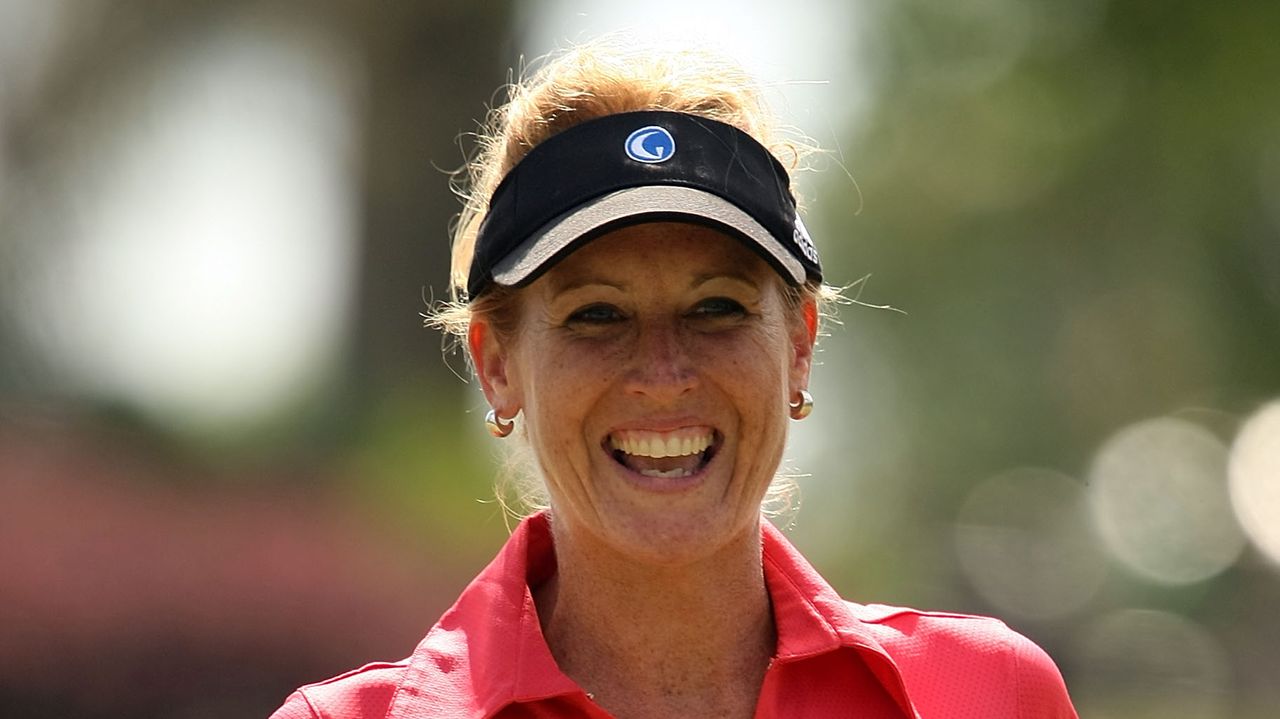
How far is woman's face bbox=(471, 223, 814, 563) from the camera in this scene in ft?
9.56

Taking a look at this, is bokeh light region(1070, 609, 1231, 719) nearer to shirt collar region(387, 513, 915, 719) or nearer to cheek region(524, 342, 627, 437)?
shirt collar region(387, 513, 915, 719)

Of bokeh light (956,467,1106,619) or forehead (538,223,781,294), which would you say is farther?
bokeh light (956,467,1106,619)

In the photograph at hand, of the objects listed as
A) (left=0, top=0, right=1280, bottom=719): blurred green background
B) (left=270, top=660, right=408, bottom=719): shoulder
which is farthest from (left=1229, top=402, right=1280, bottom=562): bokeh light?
(left=270, top=660, right=408, bottom=719): shoulder

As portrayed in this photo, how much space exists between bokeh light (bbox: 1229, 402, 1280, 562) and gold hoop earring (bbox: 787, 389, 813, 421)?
23158 millimetres

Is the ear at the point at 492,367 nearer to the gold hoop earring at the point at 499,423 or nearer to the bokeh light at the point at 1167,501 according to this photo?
the gold hoop earring at the point at 499,423

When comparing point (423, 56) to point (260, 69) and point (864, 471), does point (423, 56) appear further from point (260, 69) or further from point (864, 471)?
point (864, 471)

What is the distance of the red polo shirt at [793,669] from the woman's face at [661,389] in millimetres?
189

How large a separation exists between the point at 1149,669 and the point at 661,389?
1881 centimetres

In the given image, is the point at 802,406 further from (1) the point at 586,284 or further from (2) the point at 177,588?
(2) the point at 177,588

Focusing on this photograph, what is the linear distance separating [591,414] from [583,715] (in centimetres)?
48

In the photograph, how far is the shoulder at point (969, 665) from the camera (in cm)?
298

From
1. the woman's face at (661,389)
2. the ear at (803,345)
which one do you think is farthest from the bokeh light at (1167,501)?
the woman's face at (661,389)

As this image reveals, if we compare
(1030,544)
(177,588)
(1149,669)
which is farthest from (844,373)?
(177,588)

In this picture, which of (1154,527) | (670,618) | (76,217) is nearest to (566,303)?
(670,618)
